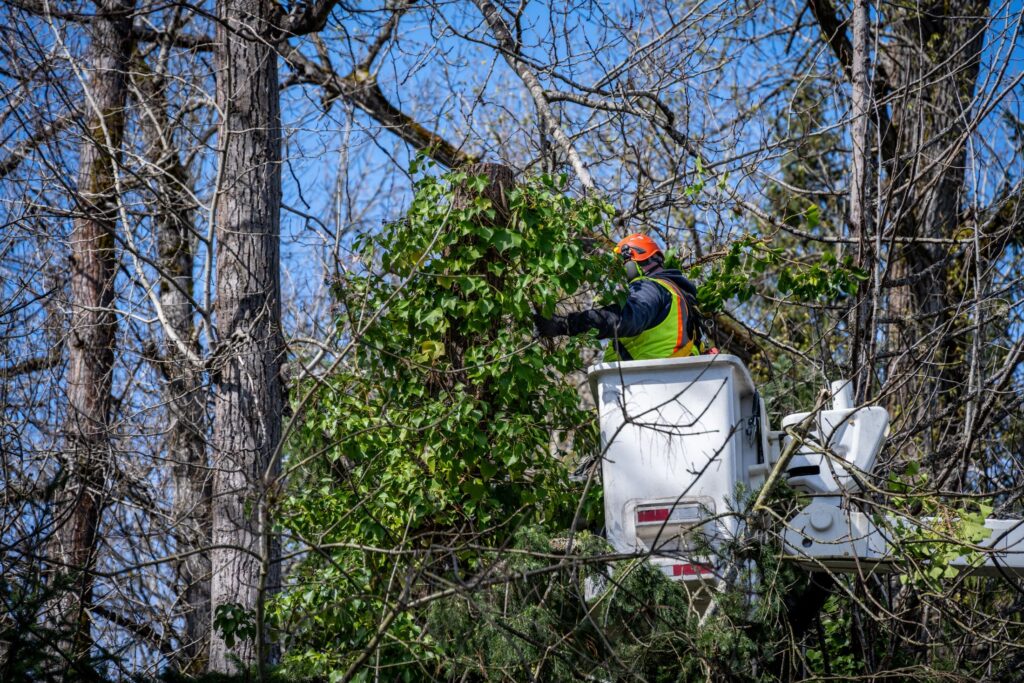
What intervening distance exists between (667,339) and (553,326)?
23.4 inches

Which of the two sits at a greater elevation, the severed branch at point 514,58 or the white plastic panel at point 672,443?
the severed branch at point 514,58

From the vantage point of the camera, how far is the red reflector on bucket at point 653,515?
543cm

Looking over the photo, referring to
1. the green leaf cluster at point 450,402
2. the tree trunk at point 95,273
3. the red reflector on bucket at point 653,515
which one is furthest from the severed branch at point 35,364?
the red reflector on bucket at point 653,515

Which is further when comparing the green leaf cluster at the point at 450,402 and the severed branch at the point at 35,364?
the severed branch at the point at 35,364

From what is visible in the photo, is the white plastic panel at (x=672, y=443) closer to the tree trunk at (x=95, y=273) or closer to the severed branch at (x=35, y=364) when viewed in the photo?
the severed branch at (x=35, y=364)

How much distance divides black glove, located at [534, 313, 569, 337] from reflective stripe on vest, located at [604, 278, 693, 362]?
0.31 m

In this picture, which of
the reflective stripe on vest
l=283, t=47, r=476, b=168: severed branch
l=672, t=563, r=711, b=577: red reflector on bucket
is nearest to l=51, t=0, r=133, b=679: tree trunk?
l=283, t=47, r=476, b=168: severed branch

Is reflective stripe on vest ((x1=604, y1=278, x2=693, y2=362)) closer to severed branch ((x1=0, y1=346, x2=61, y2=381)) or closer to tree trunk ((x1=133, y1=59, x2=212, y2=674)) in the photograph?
tree trunk ((x1=133, y1=59, x2=212, y2=674))

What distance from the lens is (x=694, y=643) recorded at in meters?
5.15

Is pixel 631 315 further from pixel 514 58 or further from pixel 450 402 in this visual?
pixel 514 58

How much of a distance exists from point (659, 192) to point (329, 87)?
14.9 ft

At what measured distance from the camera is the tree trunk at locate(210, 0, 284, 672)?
7930 millimetres

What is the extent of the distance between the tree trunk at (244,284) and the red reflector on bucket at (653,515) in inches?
117

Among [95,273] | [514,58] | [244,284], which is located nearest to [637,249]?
[514,58]
